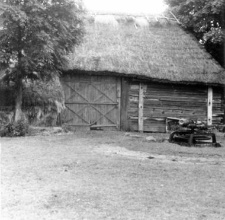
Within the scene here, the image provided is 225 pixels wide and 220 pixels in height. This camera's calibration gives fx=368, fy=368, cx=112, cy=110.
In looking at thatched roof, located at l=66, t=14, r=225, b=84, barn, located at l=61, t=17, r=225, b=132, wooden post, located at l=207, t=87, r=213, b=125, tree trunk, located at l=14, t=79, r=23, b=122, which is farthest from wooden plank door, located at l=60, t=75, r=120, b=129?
wooden post, located at l=207, t=87, r=213, b=125

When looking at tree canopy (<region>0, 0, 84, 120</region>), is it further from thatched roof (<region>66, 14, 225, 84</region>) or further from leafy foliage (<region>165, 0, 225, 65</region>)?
leafy foliage (<region>165, 0, 225, 65</region>)

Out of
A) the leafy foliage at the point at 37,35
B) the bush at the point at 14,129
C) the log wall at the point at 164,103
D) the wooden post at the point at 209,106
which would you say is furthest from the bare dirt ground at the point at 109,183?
the wooden post at the point at 209,106

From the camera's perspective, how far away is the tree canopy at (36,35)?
12.3 meters

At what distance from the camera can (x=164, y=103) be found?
17250 mm

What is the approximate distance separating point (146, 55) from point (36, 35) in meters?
6.46

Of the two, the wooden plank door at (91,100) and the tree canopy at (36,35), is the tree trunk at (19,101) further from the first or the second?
the wooden plank door at (91,100)

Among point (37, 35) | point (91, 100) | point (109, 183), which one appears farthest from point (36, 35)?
point (109, 183)

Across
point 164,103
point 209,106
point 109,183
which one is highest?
point 164,103

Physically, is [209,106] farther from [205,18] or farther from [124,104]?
[205,18]

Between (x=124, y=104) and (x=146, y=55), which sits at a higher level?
(x=146, y=55)

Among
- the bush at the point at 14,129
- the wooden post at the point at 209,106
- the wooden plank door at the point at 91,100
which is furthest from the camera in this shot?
the wooden post at the point at 209,106

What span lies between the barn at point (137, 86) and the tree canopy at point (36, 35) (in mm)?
2644

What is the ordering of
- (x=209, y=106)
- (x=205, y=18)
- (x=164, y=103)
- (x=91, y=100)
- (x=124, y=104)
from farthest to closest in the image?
(x=205, y=18)
(x=209, y=106)
(x=164, y=103)
(x=124, y=104)
(x=91, y=100)

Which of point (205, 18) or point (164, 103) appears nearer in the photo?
point (164, 103)
